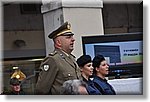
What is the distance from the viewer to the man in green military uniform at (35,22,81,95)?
365cm

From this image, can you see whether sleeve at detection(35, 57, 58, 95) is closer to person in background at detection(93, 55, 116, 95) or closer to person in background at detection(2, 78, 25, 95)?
person in background at detection(2, 78, 25, 95)

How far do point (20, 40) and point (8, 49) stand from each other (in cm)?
18

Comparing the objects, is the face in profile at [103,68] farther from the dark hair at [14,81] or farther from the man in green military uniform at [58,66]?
the dark hair at [14,81]

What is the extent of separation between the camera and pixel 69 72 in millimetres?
3652

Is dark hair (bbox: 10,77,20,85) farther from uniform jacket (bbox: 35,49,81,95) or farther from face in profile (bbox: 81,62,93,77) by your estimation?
face in profile (bbox: 81,62,93,77)

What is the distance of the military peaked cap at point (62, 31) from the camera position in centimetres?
368

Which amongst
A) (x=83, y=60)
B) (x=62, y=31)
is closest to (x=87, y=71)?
(x=83, y=60)

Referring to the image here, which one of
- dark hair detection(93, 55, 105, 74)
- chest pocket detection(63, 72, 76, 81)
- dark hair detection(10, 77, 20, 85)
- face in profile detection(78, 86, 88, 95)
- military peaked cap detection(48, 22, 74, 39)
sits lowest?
face in profile detection(78, 86, 88, 95)

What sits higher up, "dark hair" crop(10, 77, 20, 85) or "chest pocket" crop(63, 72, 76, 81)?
"chest pocket" crop(63, 72, 76, 81)

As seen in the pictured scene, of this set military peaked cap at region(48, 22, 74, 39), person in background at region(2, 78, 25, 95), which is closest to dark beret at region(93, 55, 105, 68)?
military peaked cap at region(48, 22, 74, 39)

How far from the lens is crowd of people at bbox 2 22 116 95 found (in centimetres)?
365

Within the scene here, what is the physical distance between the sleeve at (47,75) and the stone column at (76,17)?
0.40ft

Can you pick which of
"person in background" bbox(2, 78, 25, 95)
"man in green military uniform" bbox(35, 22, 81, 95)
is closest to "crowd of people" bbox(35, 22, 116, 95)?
"man in green military uniform" bbox(35, 22, 81, 95)

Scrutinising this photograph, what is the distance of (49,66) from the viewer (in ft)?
12.0
